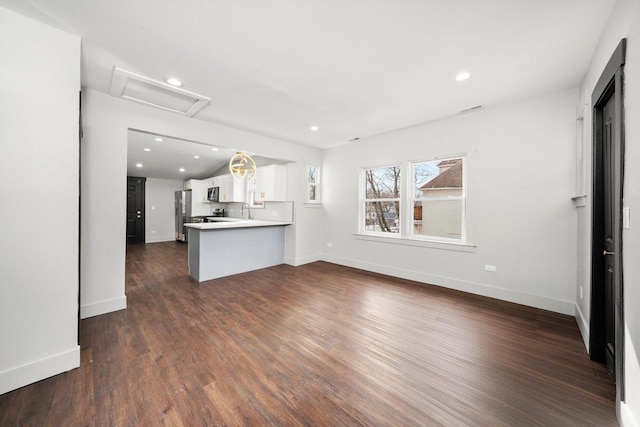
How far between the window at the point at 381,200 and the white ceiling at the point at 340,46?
1675mm

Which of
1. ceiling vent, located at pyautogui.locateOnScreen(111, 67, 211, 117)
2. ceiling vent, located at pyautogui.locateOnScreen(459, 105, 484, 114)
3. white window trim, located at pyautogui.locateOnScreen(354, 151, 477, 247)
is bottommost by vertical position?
white window trim, located at pyautogui.locateOnScreen(354, 151, 477, 247)

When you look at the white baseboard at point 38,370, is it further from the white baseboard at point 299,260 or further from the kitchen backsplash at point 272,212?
the kitchen backsplash at point 272,212

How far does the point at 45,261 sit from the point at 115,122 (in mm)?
1969

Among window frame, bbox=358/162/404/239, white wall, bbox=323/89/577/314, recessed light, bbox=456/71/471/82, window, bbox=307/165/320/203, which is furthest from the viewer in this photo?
window, bbox=307/165/320/203

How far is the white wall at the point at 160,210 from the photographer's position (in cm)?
867

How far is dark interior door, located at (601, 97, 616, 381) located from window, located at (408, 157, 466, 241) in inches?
69.1

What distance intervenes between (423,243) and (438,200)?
769 millimetres

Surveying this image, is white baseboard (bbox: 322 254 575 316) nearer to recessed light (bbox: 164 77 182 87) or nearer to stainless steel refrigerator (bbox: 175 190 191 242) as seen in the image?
recessed light (bbox: 164 77 182 87)

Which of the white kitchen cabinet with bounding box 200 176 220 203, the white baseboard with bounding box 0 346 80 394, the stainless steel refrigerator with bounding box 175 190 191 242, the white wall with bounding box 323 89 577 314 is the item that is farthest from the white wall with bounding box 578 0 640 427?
the stainless steel refrigerator with bounding box 175 190 191 242

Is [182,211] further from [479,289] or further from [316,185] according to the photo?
[479,289]

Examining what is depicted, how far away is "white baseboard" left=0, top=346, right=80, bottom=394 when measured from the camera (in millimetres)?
1650

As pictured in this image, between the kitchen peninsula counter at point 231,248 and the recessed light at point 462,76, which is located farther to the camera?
the kitchen peninsula counter at point 231,248

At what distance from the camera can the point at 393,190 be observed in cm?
468


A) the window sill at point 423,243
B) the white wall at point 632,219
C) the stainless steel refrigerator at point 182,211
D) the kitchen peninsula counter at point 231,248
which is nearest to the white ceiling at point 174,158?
the stainless steel refrigerator at point 182,211
